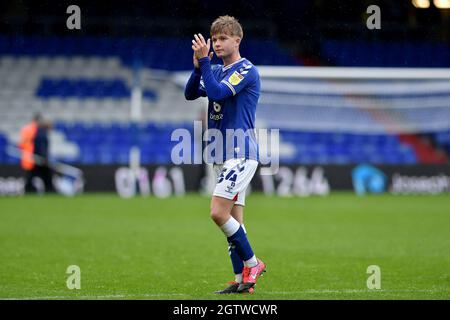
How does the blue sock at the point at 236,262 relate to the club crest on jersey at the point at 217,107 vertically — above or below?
below

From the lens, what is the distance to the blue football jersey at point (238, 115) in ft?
24.5

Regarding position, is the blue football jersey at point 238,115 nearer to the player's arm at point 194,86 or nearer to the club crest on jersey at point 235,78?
the club crest on jersey at point 235,78

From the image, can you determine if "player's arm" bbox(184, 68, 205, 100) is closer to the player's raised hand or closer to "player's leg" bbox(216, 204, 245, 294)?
the player's raised hand

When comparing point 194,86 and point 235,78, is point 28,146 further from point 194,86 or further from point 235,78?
point 235,78

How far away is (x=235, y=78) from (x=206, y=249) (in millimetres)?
4639

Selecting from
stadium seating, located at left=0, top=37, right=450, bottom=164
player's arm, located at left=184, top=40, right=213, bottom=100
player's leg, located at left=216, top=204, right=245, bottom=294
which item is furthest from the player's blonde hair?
stadium seating, located at left=0, top=37, right=450, bottom=164

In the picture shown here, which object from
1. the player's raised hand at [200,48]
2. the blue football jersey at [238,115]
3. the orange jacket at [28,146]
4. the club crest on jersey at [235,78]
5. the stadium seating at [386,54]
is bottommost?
the orange jacket at [28,146]

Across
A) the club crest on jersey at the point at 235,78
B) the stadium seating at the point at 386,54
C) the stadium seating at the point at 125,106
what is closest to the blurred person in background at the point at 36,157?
the stadium seating at the point at 125,106

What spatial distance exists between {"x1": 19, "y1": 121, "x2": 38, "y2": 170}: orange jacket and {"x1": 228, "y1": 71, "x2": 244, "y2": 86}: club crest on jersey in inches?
641

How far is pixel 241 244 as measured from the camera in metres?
7.45

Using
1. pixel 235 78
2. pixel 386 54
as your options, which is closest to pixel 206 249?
pixel 235 78

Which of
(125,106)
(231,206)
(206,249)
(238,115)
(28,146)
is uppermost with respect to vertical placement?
(238,115)

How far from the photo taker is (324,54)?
2594 cm

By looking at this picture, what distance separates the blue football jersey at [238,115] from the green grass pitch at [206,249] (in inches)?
48.3
